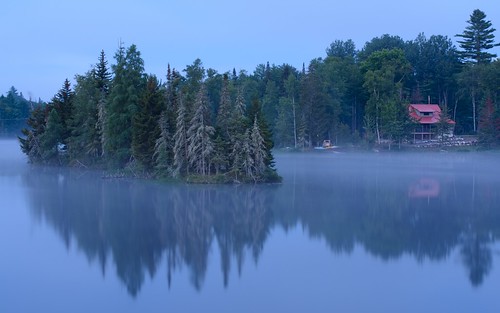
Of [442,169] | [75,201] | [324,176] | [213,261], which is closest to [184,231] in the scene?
[213,261]

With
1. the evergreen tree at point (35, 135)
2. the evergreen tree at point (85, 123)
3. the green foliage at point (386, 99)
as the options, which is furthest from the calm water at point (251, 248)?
the green foliage at point (386, 99)

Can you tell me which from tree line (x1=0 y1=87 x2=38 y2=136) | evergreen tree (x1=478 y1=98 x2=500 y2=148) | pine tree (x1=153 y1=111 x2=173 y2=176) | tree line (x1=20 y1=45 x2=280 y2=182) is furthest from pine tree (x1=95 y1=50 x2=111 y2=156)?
tree line (x1=0 y1=87 x2=38 y2=136)

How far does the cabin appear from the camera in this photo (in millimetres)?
70875

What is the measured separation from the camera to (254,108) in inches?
1430

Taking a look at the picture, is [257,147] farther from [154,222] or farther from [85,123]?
[85,123]

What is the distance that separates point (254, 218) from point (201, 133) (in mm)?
10779

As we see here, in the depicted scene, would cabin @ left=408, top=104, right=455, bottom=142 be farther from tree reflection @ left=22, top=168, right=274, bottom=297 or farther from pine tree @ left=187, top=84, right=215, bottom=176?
tree reflection @ left=22, top=168, right=274, bottom=297

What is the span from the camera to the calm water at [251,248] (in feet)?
48.4

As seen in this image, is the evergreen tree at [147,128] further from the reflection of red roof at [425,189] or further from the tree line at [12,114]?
the tree line at [12,114]

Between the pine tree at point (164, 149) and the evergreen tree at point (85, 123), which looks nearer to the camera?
the pine tree at point (164, 149)

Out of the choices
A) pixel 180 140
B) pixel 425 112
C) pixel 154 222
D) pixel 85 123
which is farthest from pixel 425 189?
pixel 425 112

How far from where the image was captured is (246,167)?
35.4 metres

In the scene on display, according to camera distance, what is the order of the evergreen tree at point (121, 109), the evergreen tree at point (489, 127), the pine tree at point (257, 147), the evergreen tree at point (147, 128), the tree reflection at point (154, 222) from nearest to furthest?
the tree reflection at point (154, 222), the pine tree at point (257, 147), the evergreen tree at point (147, 128), the evergreen tree at point (121, 109), the evergreen tree at point (489, 127)

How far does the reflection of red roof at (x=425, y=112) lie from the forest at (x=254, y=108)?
2.41 m
